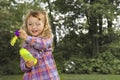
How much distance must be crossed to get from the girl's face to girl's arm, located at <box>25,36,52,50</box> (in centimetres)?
8

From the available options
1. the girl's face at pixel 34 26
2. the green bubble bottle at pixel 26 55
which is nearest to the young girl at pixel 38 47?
the girl's face at pixel 34 26

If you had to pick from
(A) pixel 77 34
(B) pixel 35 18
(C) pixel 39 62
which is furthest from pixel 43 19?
(A) pixel 77 34

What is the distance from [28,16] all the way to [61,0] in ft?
46.5

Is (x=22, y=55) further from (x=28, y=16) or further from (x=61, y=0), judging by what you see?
(x=61, y=0)

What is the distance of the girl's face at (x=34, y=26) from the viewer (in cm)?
381

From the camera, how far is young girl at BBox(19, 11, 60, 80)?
12.4 feet

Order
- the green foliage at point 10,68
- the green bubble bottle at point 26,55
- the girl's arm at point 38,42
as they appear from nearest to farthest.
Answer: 1. the green bubble bottle at point 26,55
2. the girl's arm at point 38,42
3. the green foliage at point 10,68

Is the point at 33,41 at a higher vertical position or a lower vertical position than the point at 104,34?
higher

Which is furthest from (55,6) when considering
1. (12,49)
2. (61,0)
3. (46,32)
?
(46,32)

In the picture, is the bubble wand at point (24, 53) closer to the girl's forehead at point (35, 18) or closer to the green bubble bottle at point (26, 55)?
the green bubble bottle at point (26, 55)

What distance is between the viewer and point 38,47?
3791mm

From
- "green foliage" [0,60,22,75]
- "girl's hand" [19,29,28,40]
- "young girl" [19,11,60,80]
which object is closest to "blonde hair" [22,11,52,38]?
"young girl" [19,11,60,80]

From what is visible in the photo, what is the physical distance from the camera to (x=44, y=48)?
12.6 feet

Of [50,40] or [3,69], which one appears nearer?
[50,40]
